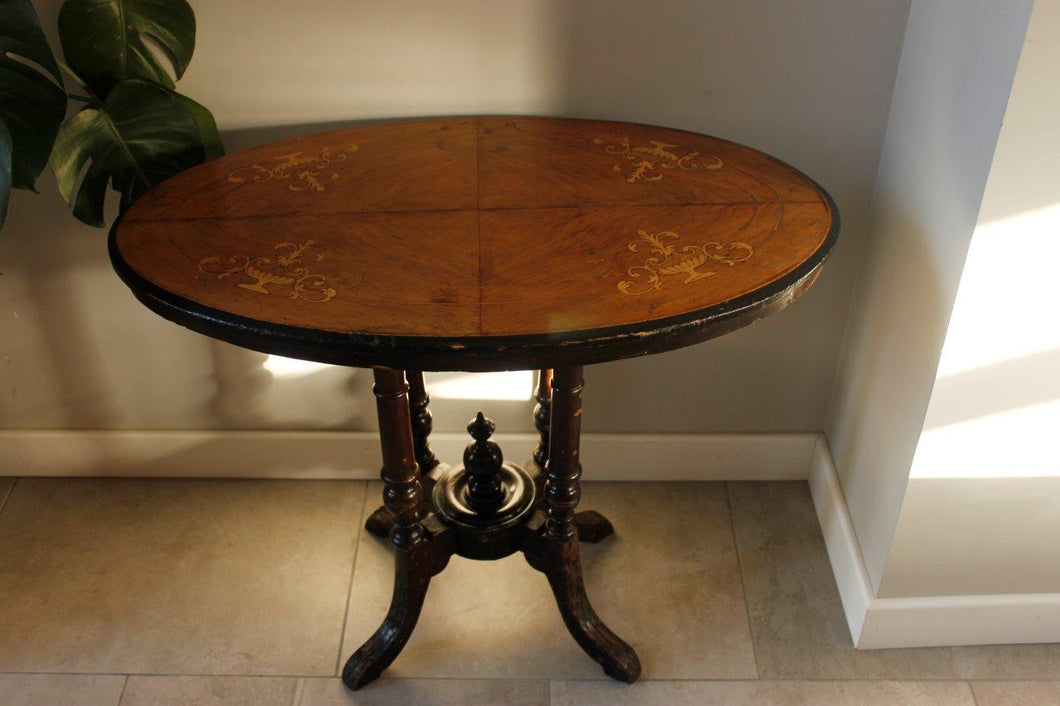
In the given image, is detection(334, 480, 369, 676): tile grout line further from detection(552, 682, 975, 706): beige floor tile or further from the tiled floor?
detection(552, 682, 975, 706): beige floor tile

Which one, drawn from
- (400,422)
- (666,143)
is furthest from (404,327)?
(666,143)

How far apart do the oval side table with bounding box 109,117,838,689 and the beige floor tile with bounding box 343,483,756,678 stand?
88mm

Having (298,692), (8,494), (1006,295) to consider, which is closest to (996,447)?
(1006,295)

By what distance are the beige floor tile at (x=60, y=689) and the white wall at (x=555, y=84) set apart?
0.68 meters

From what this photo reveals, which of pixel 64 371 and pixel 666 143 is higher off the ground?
pixel 666 143

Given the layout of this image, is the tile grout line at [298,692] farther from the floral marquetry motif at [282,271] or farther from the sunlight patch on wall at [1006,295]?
the sunlight patch on wall at [1006,295]

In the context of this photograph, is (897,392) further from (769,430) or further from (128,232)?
(128,232)

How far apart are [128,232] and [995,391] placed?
131 centimetres

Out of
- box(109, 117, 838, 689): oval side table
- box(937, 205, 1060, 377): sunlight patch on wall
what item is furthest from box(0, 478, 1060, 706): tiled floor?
box(937, 205, 1060, 377): sunlight patch on wall

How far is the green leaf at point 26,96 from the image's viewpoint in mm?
1396

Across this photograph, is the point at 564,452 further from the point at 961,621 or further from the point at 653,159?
the point at 961,621

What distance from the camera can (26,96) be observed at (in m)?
1.42

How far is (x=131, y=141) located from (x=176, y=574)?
87cm

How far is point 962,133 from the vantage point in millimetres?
1357
